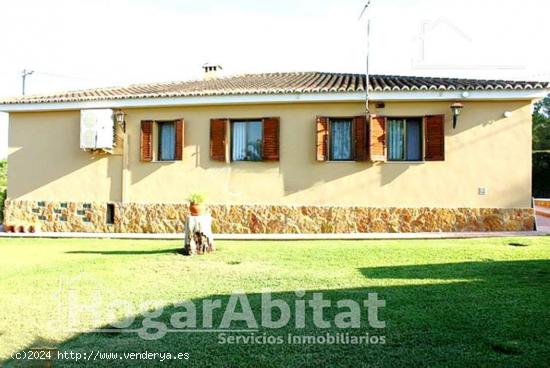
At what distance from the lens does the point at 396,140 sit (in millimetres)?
13602

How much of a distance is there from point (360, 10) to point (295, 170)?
5271mm

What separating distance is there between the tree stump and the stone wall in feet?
15.8

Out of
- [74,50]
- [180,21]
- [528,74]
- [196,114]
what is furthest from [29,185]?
[528,74]

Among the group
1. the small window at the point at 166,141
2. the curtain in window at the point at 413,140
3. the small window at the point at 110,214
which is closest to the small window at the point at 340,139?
the curtain in window at the point at 413,140

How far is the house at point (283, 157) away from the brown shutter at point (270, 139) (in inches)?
1.6

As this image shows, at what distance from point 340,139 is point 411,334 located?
10.1 metres

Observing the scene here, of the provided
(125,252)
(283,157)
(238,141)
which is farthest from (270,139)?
(125,252)

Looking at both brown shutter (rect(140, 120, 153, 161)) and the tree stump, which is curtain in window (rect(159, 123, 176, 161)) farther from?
the tree stump

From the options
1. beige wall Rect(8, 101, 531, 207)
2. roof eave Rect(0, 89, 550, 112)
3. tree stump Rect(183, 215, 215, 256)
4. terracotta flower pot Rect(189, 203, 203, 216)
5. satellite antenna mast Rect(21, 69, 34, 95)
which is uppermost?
satellite antenna mast Rect(21, 69, 34, 95)

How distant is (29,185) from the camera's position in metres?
15.8

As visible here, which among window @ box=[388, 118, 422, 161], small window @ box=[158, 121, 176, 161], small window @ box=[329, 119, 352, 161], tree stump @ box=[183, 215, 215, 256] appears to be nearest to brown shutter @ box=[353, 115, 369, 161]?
small window @ box=[329, 119, 352, 161]

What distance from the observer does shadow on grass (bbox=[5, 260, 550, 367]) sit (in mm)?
3623

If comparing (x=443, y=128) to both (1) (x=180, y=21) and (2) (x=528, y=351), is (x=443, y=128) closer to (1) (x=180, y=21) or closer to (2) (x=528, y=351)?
(2) (x=528, y=351)

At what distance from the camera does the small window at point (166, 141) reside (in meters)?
14.9
